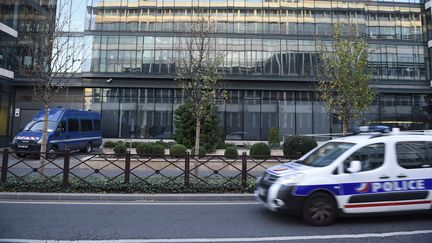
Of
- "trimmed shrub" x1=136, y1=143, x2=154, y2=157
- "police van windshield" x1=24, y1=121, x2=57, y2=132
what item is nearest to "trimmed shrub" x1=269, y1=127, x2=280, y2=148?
"trimmed shrub" x1=136, y1=143, x2=154, y2=157

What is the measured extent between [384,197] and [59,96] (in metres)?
30.4

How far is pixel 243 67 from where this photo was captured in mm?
29375

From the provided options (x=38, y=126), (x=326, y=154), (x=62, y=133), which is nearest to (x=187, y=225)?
(x=326, y=154)

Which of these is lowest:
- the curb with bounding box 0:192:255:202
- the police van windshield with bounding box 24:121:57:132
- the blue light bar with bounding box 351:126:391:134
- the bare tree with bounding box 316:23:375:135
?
the curb with bounding box 0:192:255:202

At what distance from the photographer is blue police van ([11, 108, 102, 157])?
17.5 metres

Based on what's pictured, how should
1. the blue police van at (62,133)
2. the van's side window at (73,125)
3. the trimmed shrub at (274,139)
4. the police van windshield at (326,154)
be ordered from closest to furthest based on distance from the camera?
the police van windshield at (326,154), the blue police van at (62,133), the van's side window at (73,125), the trimmed shrub at (274,139)

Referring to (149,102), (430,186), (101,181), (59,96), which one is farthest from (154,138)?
(430,186)

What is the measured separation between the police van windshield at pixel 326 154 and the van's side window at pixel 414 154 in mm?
1003

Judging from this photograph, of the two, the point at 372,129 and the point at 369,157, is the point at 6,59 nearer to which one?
the point at 372,129

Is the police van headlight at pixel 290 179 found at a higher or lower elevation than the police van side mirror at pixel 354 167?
lower

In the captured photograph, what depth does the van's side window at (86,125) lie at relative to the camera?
21430 millimetres

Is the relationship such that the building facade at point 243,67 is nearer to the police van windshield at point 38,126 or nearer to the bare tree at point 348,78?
the police van windshield at point 38,126

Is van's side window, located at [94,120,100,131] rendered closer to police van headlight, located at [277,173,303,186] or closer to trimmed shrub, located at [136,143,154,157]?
trimmed shrub, located at [136,143,154,157]

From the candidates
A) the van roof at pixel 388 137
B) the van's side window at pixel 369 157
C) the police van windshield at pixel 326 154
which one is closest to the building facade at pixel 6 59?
the police van windshield at pixel 326 154
